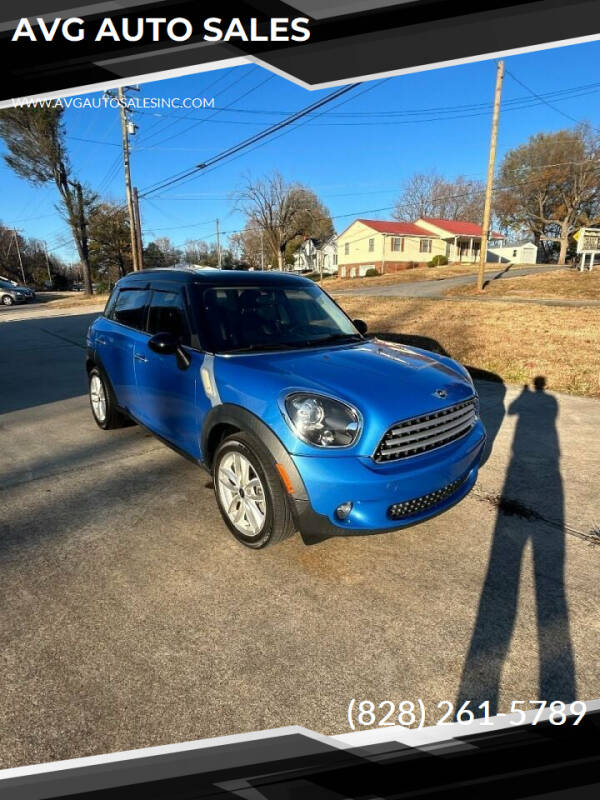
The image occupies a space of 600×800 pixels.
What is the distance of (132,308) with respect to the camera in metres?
4.39

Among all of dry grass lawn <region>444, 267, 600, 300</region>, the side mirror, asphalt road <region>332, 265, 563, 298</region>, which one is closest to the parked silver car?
asphalt road <region>332, 265, 563, 298</region>

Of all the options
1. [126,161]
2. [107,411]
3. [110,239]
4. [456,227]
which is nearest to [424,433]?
[107,411]

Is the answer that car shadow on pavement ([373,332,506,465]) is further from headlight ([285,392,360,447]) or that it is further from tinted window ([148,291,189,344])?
tinted window ([148,291,189,344])

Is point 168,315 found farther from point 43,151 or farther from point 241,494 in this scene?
point 43,151

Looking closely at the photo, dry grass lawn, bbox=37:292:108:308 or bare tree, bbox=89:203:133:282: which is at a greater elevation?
bare tree, bbox=89:203:133:282

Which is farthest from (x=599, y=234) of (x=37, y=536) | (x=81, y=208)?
(x=81, y=208)

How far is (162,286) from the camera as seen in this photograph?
3.90 metres

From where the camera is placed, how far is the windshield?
3262mm

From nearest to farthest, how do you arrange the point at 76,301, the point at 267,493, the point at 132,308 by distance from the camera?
the point at 267,493
the point at 132,308
the point at 76,301

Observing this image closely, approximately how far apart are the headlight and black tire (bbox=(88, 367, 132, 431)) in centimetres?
296

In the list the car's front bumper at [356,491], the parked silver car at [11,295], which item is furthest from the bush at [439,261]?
the car's front bumper at [356,491]

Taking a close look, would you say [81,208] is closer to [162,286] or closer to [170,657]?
[162,286]

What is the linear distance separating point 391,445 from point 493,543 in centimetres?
113

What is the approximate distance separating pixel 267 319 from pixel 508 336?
7888 millimetres
